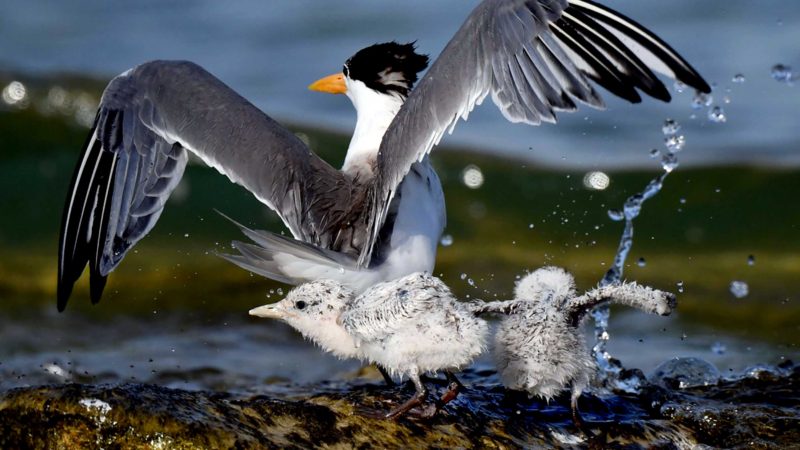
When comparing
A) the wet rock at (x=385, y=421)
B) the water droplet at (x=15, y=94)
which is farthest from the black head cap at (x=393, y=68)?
the water droplet at (x=15, y=94)

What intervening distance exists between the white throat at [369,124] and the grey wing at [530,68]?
71 cm

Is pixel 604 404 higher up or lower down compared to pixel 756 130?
lower down

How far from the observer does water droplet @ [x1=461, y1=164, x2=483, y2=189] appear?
9.21 m

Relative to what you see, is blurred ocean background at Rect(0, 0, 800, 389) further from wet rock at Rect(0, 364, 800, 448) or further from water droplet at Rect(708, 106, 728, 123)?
wet rock at Rect(0, 364, 800, 448)

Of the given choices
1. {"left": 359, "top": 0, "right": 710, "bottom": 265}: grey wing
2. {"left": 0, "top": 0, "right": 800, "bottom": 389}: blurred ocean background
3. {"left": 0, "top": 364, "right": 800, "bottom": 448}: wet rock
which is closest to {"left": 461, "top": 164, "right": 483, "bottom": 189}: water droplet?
{"left": 0, "top": 0, "right": 800, "bottom": 389}: blurred ocean background

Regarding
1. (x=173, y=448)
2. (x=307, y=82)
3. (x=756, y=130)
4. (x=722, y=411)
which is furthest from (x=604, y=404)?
(x=307, y=82)

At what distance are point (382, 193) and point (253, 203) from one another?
4.33 meters

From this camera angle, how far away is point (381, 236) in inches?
195

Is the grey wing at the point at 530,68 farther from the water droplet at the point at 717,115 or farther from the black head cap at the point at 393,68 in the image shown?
the water droplet at the point at 717,115

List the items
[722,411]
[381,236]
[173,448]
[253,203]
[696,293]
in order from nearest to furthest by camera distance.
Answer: [173,448] → [722,411] → [381,236] → [696,293] → [253,203]

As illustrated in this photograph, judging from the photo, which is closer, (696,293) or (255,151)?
(255,151)

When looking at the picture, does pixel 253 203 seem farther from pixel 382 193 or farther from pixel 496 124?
pixel 382 193

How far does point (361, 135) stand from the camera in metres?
5.59

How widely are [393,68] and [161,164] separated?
113cm
